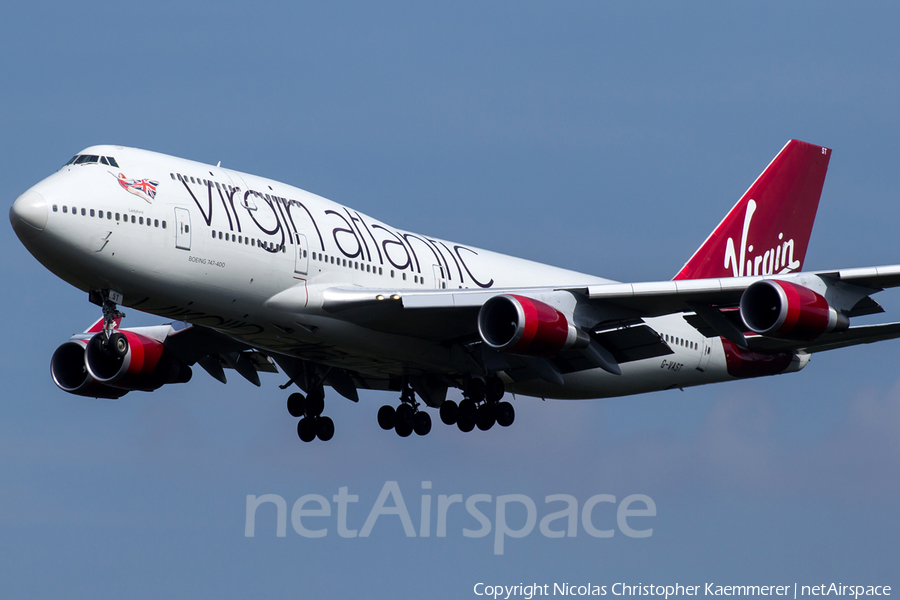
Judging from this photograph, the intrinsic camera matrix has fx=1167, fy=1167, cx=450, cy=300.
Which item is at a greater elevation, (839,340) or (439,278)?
(839,340)

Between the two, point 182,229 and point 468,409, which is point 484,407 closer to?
point 468,409

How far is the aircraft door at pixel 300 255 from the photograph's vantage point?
28.7m

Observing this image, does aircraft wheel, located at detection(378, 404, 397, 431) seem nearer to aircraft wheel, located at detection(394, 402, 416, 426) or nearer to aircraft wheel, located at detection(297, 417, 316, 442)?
aircraft wheel, located at detection(394, 402, 416, 426)

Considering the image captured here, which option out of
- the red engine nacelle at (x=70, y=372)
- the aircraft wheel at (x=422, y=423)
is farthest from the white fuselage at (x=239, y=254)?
the red engine nacelle at (x=70, y=372)

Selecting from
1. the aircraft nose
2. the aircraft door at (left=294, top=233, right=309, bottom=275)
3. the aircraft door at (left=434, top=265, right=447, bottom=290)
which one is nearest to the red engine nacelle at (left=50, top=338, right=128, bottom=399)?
the aircraft door at (left=294, top=233, right=309, bottom=275)

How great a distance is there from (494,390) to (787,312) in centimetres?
931

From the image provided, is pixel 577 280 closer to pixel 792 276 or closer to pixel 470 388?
pixel 470 388

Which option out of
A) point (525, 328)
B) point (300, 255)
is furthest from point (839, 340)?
point (300, 255)

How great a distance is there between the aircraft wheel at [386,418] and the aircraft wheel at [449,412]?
1932 mm

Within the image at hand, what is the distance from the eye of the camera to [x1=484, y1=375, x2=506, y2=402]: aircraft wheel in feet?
109

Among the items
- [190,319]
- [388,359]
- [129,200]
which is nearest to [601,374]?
[388,359]

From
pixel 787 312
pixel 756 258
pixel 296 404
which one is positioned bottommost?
pixel 296 404

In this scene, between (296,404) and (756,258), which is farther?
(756,258)

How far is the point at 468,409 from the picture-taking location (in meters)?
33.7
